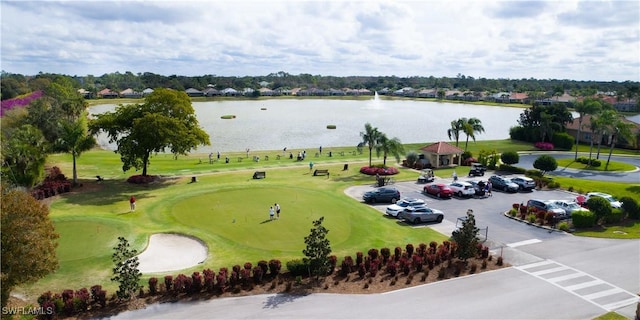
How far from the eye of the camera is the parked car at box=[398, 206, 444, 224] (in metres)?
34.8

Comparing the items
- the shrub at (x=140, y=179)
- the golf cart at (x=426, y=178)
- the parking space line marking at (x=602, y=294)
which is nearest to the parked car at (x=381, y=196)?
the golf cart at (x=426, y=178)

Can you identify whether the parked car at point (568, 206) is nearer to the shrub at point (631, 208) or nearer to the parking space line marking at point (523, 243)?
the shrub at point (631, 208)

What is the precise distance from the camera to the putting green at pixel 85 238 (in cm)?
2625

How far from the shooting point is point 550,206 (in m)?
37.0

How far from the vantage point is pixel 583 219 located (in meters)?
34.3

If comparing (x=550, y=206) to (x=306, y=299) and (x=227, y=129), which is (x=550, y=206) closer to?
(x=306, y=299)

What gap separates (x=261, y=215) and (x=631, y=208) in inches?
1181

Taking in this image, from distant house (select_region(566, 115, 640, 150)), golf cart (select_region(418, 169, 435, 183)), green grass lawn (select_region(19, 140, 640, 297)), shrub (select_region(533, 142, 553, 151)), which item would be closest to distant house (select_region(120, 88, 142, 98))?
green grass lawn (select_region(19, 140, 640, 297))

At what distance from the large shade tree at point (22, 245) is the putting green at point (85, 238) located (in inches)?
221

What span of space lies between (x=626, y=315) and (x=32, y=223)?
90.6 feet

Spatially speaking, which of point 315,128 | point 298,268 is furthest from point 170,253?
point 315,128

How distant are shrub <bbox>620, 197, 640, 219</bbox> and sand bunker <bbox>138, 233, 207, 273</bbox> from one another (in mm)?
33454

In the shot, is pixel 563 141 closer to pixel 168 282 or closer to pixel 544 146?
pixel 544 146

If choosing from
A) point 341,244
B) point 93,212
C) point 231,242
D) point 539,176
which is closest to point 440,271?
point 341,244
